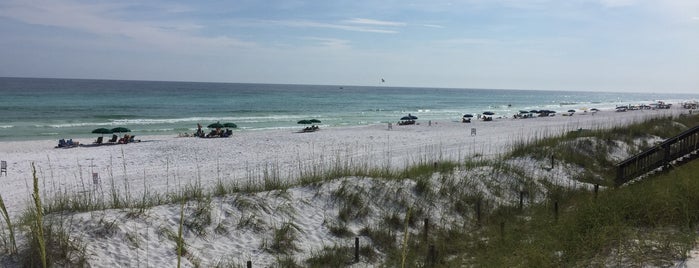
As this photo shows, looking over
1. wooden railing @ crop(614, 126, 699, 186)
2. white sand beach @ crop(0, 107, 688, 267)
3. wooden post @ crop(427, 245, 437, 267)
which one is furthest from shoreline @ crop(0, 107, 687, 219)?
wooden post @ crop(427, 245, 437, 267)

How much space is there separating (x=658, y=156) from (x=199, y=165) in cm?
1552

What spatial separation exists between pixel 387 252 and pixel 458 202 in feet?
9.88

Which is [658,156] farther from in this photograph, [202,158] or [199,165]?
[202,158]

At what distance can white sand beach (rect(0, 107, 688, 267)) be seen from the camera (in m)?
8.34

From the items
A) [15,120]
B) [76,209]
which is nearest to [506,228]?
[76,209]

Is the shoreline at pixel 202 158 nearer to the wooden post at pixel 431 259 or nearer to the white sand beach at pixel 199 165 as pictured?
the white sand beach at pixel 199 165

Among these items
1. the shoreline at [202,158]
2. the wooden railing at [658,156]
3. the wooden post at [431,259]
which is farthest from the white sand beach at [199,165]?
the wooden railing at [658,156]

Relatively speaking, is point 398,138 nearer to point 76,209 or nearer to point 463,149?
point 463,149

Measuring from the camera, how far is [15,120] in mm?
42188

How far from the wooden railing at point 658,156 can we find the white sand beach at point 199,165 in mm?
4953

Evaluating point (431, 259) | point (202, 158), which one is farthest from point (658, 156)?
point (202, 158)

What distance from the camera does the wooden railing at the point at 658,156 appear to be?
12.2 m

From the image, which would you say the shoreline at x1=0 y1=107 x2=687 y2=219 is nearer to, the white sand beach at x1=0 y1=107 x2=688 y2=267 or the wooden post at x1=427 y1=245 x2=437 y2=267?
the white sand beach at x1=0 y1=107 x2=688 y2=267

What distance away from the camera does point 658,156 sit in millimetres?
12820
